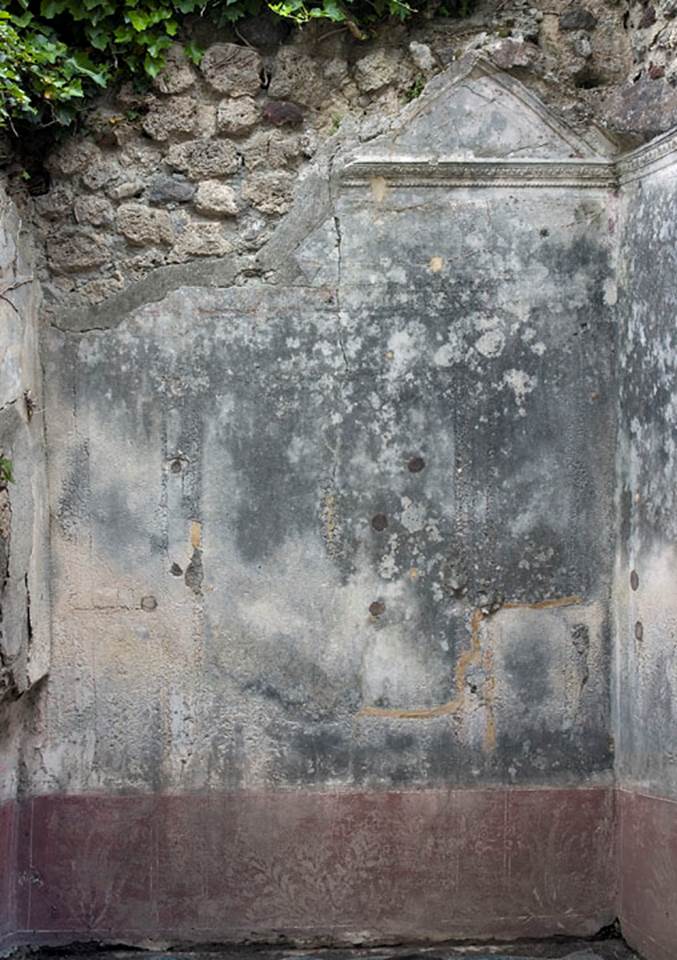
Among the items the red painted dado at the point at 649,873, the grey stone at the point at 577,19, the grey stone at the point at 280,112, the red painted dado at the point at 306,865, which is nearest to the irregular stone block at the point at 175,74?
the grey stone at the point at 280,112

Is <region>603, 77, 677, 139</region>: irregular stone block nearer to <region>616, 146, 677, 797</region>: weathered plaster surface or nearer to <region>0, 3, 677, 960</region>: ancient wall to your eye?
<region>0, 3, 677, 960</region>: ancient wall

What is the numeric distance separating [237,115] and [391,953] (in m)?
3.02

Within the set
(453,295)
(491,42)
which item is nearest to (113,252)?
(453,295)

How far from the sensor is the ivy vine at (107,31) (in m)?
4.27

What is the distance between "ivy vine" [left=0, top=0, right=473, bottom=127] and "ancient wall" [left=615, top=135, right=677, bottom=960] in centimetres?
110

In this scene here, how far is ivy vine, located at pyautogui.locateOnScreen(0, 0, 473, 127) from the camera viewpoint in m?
4.27

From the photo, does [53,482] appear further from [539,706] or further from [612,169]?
[612,169]

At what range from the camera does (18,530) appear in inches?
166

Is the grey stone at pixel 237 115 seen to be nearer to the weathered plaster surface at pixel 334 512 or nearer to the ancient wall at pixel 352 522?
the ancient wall at pixel 352 522

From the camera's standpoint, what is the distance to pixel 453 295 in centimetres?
448

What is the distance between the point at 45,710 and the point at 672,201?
9.11 ft

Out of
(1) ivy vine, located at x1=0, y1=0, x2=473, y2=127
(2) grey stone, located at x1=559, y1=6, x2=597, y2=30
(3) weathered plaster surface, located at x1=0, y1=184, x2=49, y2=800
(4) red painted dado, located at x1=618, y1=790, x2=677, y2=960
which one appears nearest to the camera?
(4) red painted dado, located at x1=618, y1=790, x2=677, y2=960

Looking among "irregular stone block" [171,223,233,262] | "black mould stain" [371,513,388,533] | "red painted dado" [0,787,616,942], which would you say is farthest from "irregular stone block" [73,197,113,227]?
A: "red painted dado" [0,787,616,942]

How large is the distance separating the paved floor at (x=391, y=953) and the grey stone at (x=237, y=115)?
2.91 meters
